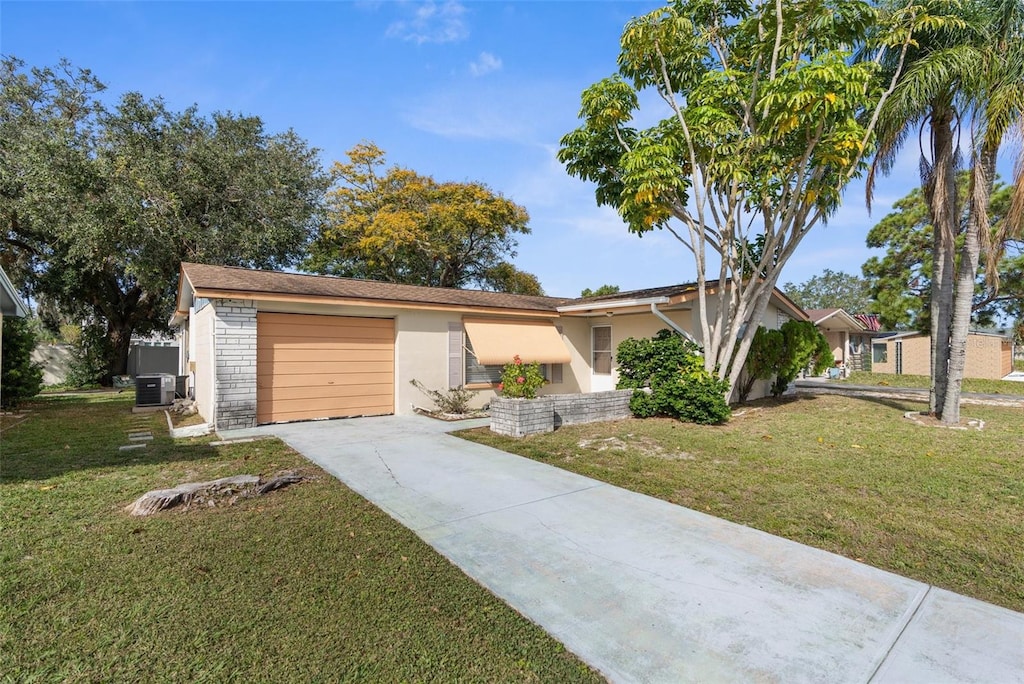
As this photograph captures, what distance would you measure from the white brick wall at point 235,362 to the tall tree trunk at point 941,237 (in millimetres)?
14846

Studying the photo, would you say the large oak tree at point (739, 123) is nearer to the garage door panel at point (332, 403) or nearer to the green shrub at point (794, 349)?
the green shrub at point (794, 349)

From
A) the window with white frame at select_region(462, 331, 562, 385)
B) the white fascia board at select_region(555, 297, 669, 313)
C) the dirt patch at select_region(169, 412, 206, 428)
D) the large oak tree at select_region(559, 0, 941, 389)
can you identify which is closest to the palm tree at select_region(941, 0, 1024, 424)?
the large oak tree at select_region(559, 0, 941, 389)

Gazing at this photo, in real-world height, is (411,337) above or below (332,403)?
above

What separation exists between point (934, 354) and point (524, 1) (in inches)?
485

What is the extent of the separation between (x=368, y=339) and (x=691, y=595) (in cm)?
945

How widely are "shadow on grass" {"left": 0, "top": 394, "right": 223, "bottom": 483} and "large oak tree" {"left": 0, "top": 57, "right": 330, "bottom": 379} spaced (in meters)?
7.88

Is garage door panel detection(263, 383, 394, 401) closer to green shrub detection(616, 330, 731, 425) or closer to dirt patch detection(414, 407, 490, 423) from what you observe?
dirt patch detection(414, 407, 490, 423)

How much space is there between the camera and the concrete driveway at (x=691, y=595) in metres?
2.67

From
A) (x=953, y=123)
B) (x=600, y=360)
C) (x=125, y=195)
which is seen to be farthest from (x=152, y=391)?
(x=953, y=123)

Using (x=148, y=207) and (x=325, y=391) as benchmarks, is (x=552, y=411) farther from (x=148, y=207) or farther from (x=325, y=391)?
(x=148, y=207)

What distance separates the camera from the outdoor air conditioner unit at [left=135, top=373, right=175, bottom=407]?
13.1 metres

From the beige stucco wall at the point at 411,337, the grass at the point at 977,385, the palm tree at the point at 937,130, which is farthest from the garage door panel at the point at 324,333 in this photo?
the grass at the point at 977,385

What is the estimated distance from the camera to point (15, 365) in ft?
40.3

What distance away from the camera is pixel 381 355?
11.5 m
